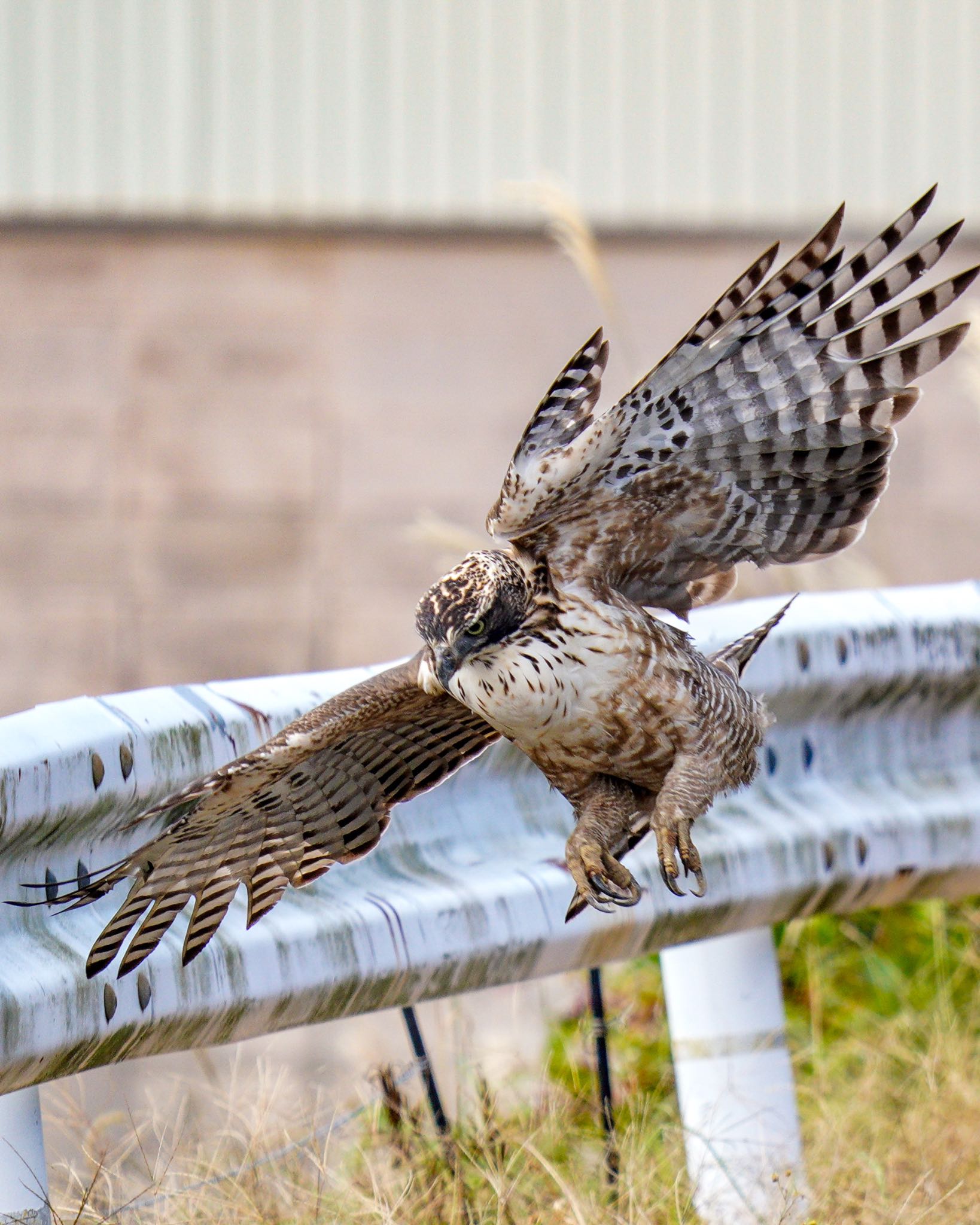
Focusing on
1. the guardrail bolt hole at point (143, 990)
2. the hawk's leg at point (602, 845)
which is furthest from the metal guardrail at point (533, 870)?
the hawk's leg at point (602, 845)

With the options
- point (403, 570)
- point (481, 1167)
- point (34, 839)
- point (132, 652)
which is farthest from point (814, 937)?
point (132, 652)

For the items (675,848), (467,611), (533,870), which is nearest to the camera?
(675,848)

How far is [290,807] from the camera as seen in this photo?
8.98ft

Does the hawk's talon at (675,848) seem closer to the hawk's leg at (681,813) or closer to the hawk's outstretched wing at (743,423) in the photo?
the hawk's leg at (681,813)

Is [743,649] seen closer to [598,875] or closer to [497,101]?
[598,875]

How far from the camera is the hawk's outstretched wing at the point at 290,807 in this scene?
93.7 inches

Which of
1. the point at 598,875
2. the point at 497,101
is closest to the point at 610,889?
the point at 598,875

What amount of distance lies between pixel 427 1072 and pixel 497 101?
23.5 ft

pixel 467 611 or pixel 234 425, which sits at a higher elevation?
pixel 234 425

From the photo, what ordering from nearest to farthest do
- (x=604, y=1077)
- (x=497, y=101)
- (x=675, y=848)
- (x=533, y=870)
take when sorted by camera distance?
(x=675, y=848) → (x=533, y=870) → (x=604, y=1077) → (x=497, y=101)

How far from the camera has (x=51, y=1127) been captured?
156 inches

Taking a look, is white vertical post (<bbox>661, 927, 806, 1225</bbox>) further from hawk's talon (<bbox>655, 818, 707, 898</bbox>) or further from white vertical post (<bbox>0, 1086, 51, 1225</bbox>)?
white vertical post (<bbox>0, 1086, 51, 1225</bbox>)

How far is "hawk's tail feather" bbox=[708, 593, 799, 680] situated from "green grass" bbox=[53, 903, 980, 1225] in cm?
84

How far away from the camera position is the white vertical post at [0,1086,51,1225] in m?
2.24
